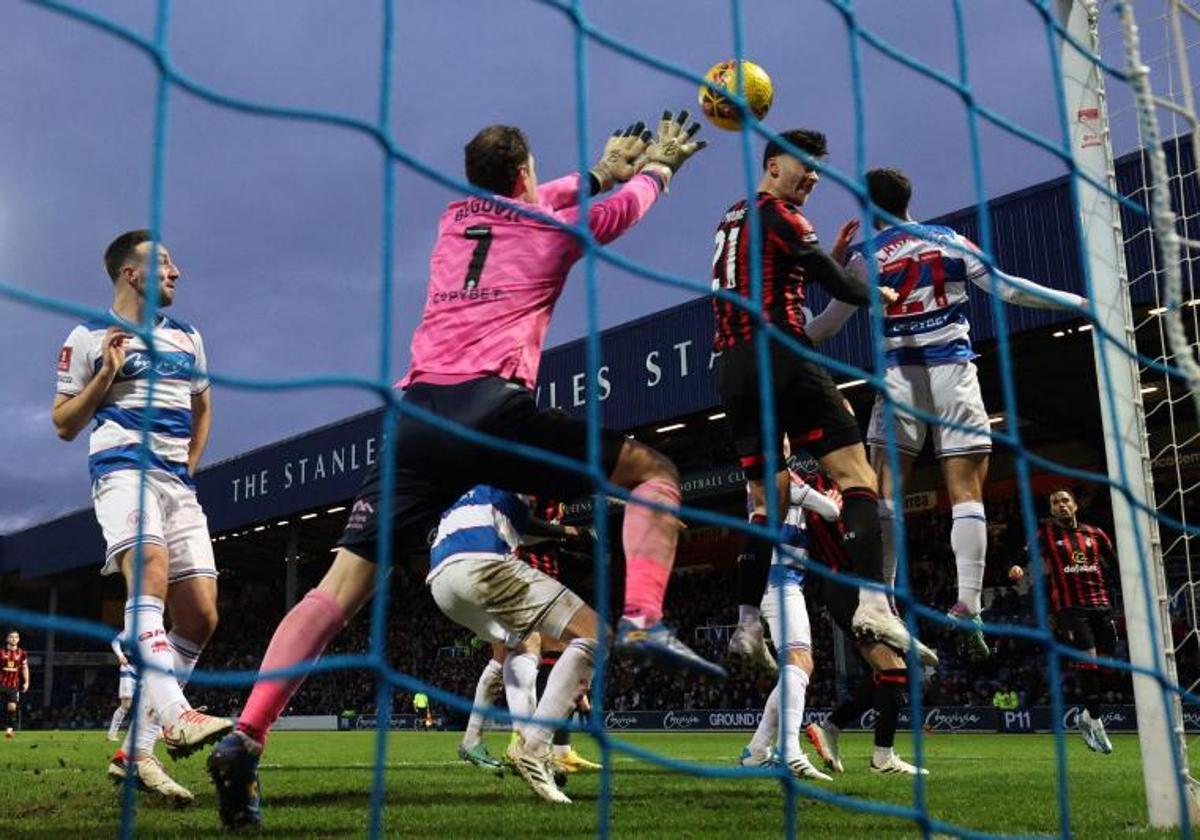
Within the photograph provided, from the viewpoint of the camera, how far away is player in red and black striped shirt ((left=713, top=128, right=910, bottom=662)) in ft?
14.1

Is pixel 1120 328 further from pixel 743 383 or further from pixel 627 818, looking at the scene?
pixel 627 818

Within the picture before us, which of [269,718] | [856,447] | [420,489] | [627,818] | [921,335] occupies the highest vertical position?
[921,335]

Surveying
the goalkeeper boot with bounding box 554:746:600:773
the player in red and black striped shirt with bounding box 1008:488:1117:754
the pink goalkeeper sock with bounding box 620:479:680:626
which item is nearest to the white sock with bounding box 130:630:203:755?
the pink goalkeeper sock with bounding box 620:479:680:626

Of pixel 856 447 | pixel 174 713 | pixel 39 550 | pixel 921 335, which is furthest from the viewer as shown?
pixel 39 550

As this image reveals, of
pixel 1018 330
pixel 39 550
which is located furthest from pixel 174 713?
pixel 39 550

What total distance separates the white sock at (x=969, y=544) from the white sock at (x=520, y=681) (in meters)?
2.41

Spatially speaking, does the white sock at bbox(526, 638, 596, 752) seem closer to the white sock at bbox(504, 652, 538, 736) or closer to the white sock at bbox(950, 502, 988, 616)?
the white sock at bbox(504, 652, 538, 736)

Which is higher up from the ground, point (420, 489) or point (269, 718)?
point (420, 489)

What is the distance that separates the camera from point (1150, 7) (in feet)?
14.8

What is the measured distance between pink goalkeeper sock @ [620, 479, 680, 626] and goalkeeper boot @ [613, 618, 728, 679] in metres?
0.07

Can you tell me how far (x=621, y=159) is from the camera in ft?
11.5

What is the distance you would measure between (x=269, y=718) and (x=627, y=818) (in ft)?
5.18

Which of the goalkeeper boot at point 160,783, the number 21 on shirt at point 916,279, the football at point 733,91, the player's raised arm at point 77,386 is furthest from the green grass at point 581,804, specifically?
the football at point 733,91

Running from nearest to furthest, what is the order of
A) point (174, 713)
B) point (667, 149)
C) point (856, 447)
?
point (667, 149)
point (174, 713)
point (856, 447)
